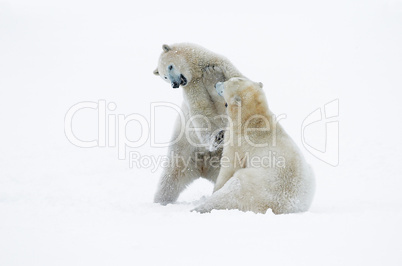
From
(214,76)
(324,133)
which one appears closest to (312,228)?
(214,76)

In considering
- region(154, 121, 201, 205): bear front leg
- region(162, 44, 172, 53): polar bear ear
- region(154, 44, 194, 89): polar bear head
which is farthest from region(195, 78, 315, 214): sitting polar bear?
region(162, 44, 172, 53): polar bear ear

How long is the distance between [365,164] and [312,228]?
5775 mm

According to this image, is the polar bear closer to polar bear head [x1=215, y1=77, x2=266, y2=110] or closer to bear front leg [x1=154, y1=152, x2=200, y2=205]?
bear front leg [x1=154, y1=152, x2=200, y2=205]

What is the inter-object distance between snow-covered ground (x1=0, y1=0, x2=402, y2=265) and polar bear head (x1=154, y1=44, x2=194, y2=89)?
69.2 inches

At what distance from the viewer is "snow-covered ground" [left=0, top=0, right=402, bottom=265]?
3699 mm

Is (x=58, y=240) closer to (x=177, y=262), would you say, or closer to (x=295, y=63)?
(x=177, y=262)

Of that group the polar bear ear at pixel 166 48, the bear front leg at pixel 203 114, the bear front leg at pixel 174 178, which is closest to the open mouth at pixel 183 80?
the bear front leg at pixel 203 114

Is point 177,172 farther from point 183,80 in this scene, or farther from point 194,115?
point 183,80

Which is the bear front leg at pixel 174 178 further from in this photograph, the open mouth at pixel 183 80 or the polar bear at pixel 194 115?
the open mouth at pixel 183 80

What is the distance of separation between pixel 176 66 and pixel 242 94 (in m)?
1.57

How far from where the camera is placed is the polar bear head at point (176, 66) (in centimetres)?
670

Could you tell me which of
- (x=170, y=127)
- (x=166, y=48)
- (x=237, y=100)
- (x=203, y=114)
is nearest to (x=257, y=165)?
(x=237, y=100)

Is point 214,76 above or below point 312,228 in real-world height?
above

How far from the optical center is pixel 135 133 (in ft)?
44.2
